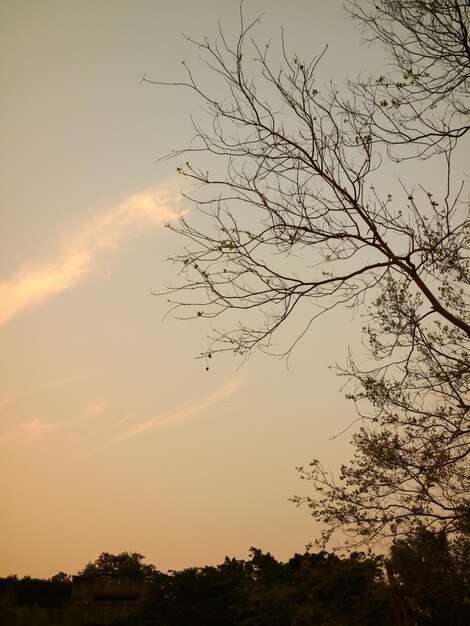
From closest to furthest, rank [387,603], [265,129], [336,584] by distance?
1. [265,129]
2. [387,603]
3. [336,584]

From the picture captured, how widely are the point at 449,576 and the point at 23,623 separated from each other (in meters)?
26.0

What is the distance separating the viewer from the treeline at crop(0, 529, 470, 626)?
29.0ft

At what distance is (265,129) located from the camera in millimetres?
5180

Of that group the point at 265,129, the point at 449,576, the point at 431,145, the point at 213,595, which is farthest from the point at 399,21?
the point at 213,595

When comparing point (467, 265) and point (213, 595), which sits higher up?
point (467, 265)

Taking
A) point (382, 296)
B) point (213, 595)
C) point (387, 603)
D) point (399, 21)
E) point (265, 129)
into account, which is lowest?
point (387, 603)

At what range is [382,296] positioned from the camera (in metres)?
7.52

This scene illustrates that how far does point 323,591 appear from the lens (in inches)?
577

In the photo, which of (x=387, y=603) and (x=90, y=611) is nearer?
(x=387, y=603)

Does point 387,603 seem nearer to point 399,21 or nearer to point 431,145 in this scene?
point 431,145

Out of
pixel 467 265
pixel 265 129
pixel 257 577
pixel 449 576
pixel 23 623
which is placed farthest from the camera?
pixel 23 623

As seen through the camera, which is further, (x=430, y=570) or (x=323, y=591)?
(x=323, y=591)

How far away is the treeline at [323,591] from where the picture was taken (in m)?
8.84

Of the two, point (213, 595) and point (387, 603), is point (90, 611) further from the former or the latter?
point (387, 603)
